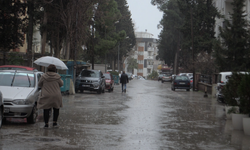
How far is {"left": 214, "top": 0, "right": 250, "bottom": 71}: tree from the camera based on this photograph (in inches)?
1172

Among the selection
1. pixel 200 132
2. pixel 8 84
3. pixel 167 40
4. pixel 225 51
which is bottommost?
pixel 200 132

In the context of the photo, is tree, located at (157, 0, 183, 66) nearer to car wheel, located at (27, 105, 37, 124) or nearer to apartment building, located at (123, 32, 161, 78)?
car wheel, located at (27, 105, 37, 124)

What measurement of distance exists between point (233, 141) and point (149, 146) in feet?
7.26

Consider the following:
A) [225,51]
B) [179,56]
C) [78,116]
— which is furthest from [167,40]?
[78,116]

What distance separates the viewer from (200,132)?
34.7ft

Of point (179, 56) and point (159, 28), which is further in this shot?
point (159, 28)

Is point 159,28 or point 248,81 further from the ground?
point 159,28

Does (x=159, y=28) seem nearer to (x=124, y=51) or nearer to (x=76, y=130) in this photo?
(x=124, y=51)

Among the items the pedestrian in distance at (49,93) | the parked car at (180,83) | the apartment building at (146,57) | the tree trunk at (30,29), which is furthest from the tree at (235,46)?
the apartment building at (146,57)

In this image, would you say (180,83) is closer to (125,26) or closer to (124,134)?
(124,134)

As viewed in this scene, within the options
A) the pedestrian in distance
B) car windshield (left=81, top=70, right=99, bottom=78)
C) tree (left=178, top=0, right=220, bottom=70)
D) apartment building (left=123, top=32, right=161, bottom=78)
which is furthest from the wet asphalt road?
apartment building (left=123, top=32, right=161, bottom=78)

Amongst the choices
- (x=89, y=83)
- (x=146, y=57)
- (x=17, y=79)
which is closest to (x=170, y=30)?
(x=89, y=83)

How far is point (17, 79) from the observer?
40.3 feet

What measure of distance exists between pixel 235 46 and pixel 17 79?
2139cm
